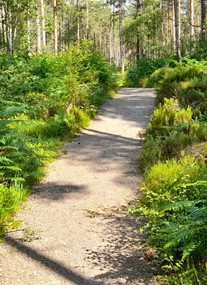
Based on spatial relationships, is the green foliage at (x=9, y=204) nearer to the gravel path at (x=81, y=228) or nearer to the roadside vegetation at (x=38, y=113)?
the roadside vegetation at (x=38, y=113)

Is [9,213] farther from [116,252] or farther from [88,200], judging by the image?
[116,252]

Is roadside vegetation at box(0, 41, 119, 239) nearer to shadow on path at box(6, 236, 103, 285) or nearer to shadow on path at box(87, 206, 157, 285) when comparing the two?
shadow on path at box(6, 236, 103, 285)

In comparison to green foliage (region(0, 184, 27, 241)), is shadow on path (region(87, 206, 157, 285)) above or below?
below

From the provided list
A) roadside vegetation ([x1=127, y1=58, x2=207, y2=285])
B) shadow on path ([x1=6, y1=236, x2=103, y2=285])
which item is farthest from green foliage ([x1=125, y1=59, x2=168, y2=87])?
shadow on path ([x1=6, y1=236, x2=103, y2=285])

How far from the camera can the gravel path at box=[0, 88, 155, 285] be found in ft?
12.6

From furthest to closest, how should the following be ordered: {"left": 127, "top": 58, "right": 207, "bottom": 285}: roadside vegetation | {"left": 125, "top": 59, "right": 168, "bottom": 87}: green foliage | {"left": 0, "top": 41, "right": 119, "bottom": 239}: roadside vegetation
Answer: {"left": 125, "top": 59, "right": 168, "bottom": 87}: green foliage
{"left": 0, "top": 41, "right": 119, "bottom": 239}: roadside vegetation
{"left": 127, "top": 58, "right": 207, "bottom": 285}: roadside vegetation

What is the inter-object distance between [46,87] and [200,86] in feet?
15.9

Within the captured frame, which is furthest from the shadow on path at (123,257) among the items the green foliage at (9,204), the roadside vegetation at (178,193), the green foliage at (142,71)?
the green foliage at (142,71)

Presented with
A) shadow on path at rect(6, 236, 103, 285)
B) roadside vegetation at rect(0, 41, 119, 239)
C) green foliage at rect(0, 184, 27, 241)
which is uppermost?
roadside vegetation at rect(0, 41, 119, 239)

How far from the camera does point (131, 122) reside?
1082 centimetres

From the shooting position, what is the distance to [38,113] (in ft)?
32.6

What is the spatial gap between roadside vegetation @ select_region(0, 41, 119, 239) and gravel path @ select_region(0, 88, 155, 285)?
0.32 m

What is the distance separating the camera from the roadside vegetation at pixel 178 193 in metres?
3.55

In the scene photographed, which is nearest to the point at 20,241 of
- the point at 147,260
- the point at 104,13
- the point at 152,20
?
the point at 147,260
